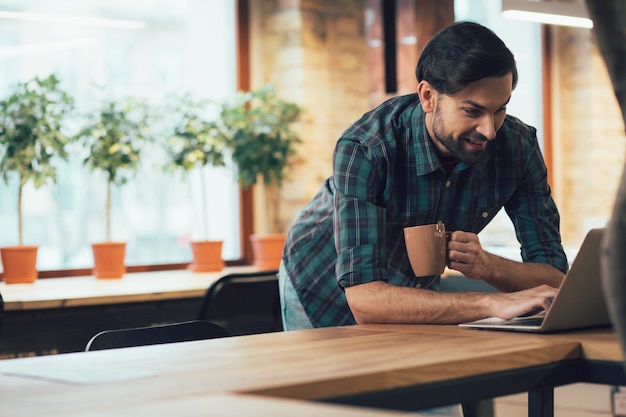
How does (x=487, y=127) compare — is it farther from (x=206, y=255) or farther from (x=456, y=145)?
(x=206, y=255)

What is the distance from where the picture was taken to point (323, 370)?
1258 mm

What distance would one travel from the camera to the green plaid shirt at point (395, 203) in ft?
6.68

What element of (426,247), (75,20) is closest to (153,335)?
(426,247)

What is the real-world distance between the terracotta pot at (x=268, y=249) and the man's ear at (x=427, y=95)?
109 inches

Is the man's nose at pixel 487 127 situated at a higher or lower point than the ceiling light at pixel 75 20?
lower

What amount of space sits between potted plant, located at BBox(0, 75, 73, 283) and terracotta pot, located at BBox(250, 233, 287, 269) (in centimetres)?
112

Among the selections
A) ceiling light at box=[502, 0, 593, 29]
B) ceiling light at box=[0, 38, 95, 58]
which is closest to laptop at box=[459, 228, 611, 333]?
ceiling light at box=[502, 0, 593, 29]

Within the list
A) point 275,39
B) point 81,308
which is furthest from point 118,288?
point 275,39

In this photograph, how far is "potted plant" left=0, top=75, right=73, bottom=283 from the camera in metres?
4.18

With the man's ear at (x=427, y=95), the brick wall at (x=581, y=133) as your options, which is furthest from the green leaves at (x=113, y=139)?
the brick wall at (x=581, y=133)

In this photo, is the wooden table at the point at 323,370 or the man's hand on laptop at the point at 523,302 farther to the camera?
the man's hand on laptop at the point at 523,302

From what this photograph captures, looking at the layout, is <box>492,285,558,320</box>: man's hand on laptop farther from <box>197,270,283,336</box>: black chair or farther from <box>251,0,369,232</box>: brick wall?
<box>251,0,369,232</box>: brick wall

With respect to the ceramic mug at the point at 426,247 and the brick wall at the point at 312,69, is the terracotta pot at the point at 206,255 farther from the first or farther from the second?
the ceramic mug at the point at 426,247

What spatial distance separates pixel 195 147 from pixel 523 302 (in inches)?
125
